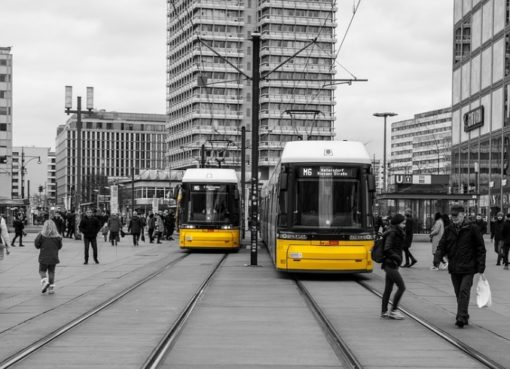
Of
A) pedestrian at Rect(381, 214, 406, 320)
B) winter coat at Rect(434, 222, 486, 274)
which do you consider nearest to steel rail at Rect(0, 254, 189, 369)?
pedestrian at Rect(381, 214, 406, 320)

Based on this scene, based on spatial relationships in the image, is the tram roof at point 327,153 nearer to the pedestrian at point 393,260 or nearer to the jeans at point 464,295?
the pedestrian at point 393,260

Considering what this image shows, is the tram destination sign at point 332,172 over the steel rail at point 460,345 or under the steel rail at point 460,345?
over

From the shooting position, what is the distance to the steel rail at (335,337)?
9.02m

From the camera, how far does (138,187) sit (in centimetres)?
13738

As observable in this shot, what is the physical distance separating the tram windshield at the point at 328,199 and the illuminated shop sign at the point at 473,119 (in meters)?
40.5

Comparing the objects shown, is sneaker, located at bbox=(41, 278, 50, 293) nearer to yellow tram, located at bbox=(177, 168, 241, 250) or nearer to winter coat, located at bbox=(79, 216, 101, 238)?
winter coat, located at bbox=(79, 216, 101, 238)

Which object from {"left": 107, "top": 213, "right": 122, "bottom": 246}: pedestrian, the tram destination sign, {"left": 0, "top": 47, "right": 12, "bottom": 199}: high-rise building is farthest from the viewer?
{"left": 0, "top": 47, "right": 12, "bottom": 199}: high-rise building

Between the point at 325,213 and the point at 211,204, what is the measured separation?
1266 centimetres

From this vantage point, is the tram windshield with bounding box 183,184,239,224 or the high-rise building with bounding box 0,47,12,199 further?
the high-rise building with bounding box 0,47,12,199

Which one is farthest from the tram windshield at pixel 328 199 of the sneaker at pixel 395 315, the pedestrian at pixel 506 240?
the pedestrian at pixel 506 240

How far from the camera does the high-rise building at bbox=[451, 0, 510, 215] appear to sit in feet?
176

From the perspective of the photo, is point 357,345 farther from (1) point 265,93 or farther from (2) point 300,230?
(1) point 265,93

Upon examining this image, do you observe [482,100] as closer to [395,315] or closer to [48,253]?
[48,253]

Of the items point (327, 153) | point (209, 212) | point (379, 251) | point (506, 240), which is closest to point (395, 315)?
point (379, 251)
